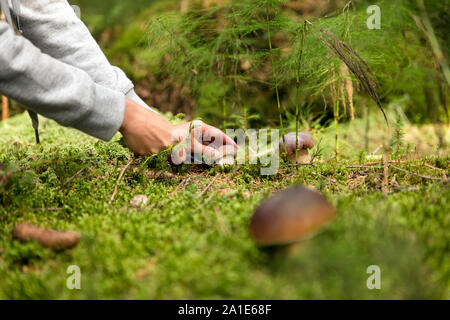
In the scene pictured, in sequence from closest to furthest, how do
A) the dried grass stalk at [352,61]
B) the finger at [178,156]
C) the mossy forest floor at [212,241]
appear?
the mossy forest floor at [212,241]
the dried grass stalk at [352,61]
the finger at [178,156]

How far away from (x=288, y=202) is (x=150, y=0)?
28.9ft

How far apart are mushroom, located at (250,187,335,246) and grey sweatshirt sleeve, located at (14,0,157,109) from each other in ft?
5.32

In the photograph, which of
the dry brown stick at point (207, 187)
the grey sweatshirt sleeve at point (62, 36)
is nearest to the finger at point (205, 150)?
the dry brown stick at point (207, 187)

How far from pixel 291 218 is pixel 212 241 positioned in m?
0.34

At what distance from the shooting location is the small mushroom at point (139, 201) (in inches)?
69.2

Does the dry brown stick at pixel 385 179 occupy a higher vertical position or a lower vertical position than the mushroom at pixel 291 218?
higher

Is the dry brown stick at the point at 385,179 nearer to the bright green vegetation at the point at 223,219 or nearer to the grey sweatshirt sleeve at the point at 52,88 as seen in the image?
the bright green vegetation at the point at 223,219

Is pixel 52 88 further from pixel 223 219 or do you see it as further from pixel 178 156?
pixel 223 219

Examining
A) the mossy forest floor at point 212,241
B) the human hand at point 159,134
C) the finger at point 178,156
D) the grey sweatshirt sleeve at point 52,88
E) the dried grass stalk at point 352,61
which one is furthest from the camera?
the finger at point 178,156

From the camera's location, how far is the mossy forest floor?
40.8 inches

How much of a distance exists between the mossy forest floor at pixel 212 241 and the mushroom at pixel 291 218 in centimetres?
7

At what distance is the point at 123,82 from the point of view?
239 cm

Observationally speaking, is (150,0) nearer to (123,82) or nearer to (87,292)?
(123,82)
